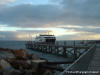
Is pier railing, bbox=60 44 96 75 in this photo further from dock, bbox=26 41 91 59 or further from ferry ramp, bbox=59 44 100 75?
dock, bbox=26 41 91 59

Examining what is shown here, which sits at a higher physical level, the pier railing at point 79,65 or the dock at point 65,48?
the pier railing at point 79,65

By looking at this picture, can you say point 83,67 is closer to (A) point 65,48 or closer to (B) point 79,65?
(B) point 79,65

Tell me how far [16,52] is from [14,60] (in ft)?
14.6

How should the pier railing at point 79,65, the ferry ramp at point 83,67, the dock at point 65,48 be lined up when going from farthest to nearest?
the dock at point 65,48, the ferry ramp at point 83,67, the pier railing at point 79,65

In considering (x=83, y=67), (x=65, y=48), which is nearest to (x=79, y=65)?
(x=83, y=67)

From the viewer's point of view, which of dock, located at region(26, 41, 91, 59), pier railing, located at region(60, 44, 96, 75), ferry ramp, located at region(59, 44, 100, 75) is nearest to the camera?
pier railing, located at region(60, 44, 96, 75)

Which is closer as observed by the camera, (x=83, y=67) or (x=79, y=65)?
(x=79, y=65)

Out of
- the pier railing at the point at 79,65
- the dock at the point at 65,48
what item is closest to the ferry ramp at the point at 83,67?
the pier railing at the point at 79,65

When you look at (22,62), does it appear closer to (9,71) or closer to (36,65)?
(36,65)

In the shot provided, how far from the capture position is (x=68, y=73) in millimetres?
6328

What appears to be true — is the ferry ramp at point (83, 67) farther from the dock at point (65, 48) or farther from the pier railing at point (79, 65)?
the dock at point (65, 48)

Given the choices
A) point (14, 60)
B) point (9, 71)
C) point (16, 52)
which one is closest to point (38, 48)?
point (16, 52)

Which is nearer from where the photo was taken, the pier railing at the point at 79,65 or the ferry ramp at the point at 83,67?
the pier railing at the point at 79,65

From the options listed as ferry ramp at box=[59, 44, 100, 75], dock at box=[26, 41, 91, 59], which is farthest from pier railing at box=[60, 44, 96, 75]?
dock at box=[26, 41, 91, 59]
